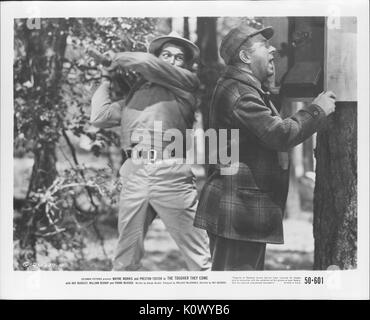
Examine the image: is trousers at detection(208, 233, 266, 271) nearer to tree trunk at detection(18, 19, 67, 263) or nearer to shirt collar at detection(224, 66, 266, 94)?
shirt collar at detection(224, 66, 266, 94)

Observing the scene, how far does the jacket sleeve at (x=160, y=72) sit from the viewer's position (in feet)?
11.6

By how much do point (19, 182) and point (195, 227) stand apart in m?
1.19

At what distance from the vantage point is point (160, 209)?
358 centimetres

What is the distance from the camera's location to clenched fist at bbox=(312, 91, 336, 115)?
Answer: 3.53 m

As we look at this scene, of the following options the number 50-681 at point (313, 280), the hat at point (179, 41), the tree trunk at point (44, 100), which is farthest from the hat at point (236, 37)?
the number 50-681 at point (313, 280)

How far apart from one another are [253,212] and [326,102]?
2.74 ft

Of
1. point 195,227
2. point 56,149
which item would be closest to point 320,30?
point 195,227

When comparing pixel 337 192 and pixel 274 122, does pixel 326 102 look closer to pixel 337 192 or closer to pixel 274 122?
pixel 274 122

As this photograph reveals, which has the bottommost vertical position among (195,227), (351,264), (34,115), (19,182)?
(351,264)

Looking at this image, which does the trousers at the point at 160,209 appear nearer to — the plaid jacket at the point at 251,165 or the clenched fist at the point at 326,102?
the plaid jacket at the point at 251,165

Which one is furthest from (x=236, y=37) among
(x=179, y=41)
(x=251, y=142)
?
(x=251, y=142)

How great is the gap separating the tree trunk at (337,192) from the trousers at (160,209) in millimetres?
764
